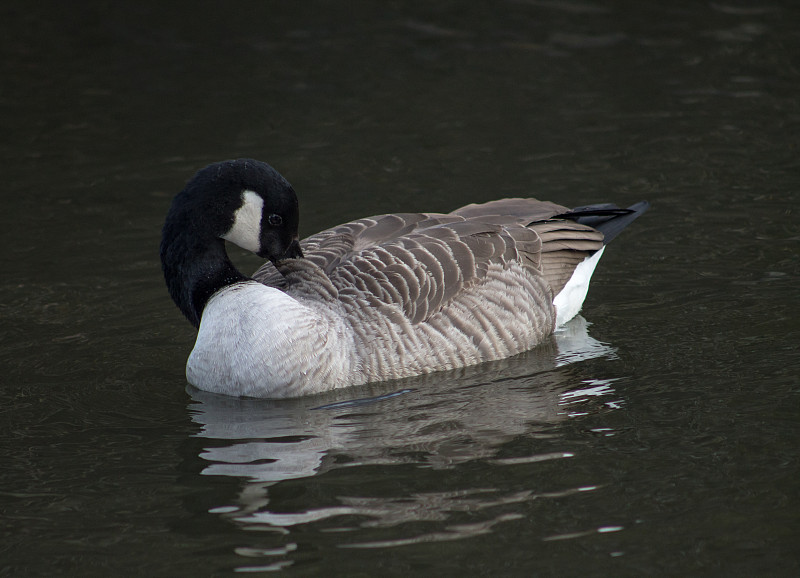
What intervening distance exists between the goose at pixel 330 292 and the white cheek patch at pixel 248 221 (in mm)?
10

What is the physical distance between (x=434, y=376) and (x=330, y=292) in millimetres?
1024

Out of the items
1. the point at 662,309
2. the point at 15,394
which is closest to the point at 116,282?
the point at 15,394

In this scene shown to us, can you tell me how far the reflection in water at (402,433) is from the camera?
6320 millimetres

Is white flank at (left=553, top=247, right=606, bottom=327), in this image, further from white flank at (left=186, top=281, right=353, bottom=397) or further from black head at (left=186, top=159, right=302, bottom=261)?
black head at (left=186, top=159, right=302, bottom=261)

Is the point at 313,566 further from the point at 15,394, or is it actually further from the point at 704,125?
the point at 704,125

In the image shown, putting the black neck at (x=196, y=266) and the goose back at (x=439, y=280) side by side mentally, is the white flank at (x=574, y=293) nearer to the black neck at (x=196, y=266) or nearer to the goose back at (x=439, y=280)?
the goose back at (x=439, y=280)

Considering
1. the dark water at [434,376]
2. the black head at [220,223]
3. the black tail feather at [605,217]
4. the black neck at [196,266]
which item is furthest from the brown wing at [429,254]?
the dark water at [434,376]

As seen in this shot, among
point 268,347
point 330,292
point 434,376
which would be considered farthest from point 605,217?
point 268,347

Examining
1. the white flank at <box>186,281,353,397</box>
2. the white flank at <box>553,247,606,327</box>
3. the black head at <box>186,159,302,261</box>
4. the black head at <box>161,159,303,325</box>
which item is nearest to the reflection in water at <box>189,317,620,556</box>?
the white flank at <box>186,281,353,397</box>

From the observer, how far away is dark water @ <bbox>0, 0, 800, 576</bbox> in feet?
20.2

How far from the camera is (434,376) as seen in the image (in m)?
8.45

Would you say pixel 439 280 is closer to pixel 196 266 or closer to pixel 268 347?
pixel 268 347

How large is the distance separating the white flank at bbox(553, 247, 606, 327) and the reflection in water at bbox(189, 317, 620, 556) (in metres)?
0.50

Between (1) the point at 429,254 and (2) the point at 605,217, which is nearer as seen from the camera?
(1) the point at 429,254
